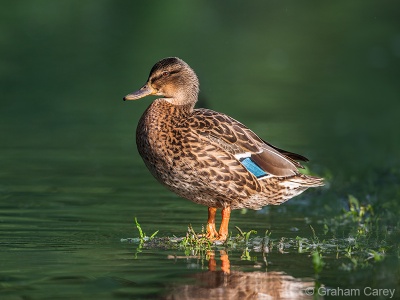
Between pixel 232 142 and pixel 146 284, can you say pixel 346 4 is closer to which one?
pixel 232 142

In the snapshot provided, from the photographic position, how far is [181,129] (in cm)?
919

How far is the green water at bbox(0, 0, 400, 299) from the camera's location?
7.74m

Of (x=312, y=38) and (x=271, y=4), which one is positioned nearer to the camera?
(x=312, y=38)

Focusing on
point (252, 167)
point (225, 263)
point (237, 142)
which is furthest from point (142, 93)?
point (225, 263)

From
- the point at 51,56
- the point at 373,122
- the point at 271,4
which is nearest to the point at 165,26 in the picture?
the point at 51,56

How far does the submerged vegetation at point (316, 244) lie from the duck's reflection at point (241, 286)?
31 centimetres

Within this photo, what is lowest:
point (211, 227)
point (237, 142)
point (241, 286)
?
point (241, 286)

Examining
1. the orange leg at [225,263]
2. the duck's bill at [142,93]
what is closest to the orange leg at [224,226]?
the orange leg at [225,263]

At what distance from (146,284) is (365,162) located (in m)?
6.80

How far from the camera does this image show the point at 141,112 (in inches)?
700

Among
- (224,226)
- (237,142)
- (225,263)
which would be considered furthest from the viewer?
(237,142)

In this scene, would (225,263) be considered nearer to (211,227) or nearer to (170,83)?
(211,227)

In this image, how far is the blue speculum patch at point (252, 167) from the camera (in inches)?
370

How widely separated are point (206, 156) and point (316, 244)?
3.60ft
